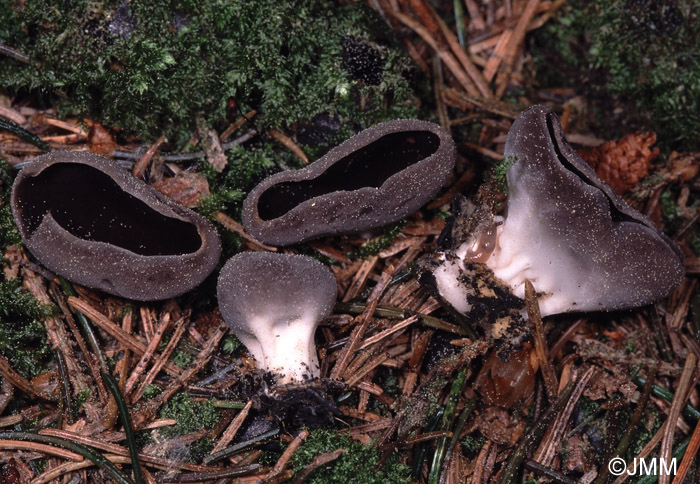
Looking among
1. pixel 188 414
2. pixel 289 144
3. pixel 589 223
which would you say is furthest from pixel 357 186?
pixel 188 414

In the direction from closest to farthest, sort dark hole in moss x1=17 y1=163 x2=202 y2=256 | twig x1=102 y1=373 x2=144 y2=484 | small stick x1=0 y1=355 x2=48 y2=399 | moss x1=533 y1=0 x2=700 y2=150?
twig x1=102 y1=373 x2=144 y2=484, small stick x1=0 y1=355 x2=48 y2=399, dark hole in moss x1=17 y1=163 x2=202 y2=256, moss x1=533 y1=0 x2=700 y2=150

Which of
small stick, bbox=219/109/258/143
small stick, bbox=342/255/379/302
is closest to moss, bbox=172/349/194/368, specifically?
small stick, bbox=342/255/379/302

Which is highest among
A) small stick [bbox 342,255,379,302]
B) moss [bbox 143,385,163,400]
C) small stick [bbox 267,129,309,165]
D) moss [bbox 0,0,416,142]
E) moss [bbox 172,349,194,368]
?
moss [bbox 0,0,416,142]

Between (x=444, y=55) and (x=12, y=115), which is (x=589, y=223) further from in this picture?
(x=12, y=115)

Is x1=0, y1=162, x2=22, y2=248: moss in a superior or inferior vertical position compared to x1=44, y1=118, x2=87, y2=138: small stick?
inferior

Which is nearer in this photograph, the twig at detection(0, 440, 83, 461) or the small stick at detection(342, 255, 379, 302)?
the twig at detection(0, 440, 83, 461)

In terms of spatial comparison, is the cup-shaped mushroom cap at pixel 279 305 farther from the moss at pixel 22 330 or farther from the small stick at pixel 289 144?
the moss at pixel 22 330

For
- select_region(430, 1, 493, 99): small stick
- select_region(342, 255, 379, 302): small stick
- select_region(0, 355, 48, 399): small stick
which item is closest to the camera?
select_region(0, 355, 48, 399): small stick

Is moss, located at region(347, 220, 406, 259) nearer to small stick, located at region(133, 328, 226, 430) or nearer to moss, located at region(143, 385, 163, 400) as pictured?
small stick, located at region(133, 328, 226, 430)
